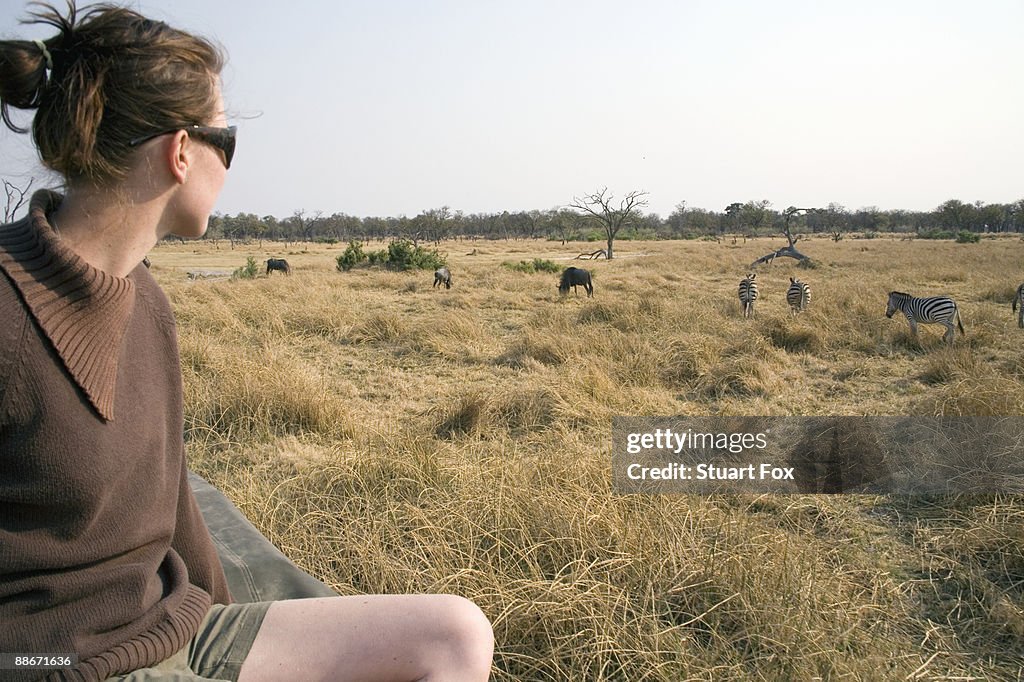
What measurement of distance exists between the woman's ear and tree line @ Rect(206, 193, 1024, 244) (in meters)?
57.9

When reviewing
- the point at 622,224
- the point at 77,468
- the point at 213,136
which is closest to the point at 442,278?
the point at 213,136

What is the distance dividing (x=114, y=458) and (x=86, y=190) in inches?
18.7

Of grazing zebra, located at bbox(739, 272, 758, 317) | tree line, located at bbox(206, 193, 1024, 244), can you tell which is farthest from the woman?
tree line, located at bbox(206, 193, 1024, 244)

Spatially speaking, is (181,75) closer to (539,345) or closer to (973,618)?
(973,618)

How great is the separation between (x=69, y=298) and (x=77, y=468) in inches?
11.0

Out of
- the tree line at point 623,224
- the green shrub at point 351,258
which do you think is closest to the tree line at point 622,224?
the tree line at point 623,224

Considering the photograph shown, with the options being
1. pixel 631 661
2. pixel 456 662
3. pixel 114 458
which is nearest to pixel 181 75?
pixel 114 458

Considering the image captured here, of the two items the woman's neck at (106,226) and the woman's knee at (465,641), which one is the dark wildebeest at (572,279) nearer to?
the woman's knee at (465,641)

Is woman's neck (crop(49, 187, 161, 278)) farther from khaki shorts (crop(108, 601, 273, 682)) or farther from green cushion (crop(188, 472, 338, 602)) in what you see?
green cushion (crop(188, 472, 338, 602))

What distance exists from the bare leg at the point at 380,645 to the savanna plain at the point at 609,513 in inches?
33.8

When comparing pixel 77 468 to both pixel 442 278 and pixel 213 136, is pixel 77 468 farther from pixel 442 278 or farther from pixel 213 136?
pixel 442 278

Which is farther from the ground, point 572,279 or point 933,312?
point 572,279

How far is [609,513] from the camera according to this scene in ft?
9.15

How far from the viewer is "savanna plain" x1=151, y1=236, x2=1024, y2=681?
2154 millimetres
